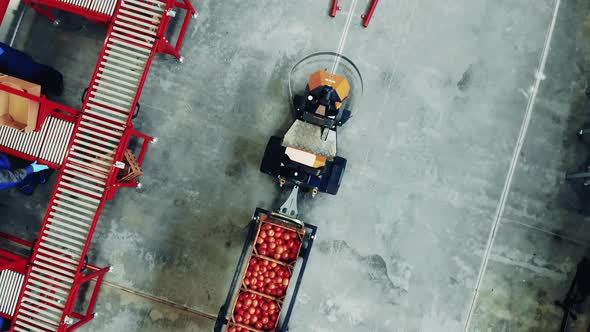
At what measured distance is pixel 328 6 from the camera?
793 cm

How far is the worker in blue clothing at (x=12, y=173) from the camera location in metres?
6.56

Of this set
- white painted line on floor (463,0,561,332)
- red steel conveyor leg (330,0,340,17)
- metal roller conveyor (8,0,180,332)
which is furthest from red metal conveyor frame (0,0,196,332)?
white painted line on floor (463,0,561,332)

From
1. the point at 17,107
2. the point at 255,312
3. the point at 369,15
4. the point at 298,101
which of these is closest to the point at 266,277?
the point at 255,312

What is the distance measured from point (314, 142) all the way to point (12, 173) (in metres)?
5.04

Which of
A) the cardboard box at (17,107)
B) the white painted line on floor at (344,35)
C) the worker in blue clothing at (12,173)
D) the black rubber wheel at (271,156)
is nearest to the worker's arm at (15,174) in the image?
the worker in blue clothing at (12,173)

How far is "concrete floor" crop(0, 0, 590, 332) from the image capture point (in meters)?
7.57

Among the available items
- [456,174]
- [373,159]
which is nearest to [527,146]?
[456,174]

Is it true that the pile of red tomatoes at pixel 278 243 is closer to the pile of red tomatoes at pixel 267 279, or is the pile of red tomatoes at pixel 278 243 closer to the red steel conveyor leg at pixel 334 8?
the pile of red tomatoes at pixel 267 279

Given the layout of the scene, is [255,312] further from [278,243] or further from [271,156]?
[271,156]

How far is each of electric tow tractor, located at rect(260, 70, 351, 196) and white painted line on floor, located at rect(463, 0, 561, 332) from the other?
3067 mm

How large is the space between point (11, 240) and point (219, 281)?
4023 millimetres

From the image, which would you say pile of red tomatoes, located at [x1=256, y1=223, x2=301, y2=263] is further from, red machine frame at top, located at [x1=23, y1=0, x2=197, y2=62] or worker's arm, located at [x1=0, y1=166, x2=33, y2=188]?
worker's arm, located at [x1=0, y1=166, x2=33, y2=188]

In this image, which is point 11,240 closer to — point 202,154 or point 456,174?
point 202,154

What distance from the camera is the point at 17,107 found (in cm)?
630
